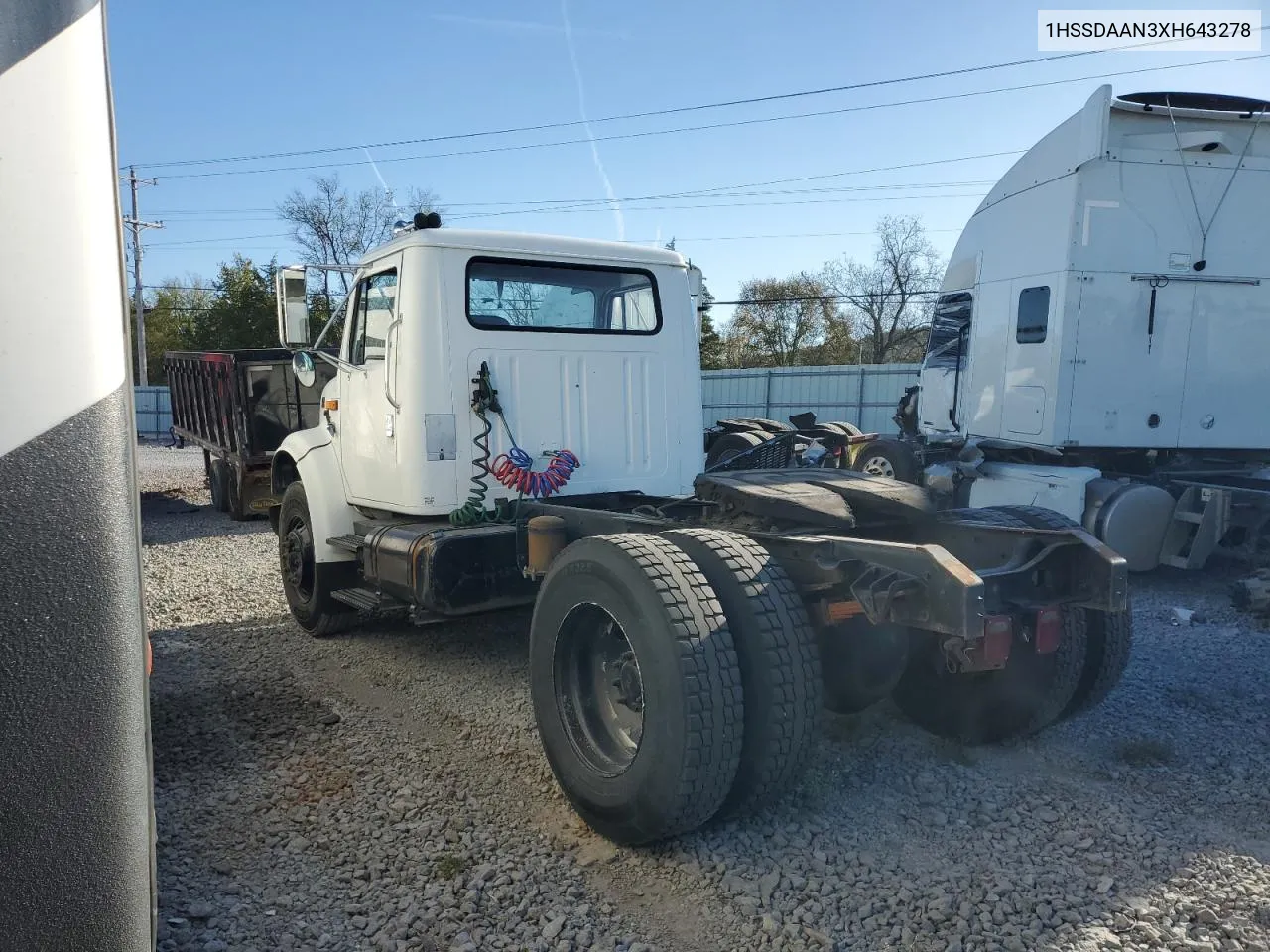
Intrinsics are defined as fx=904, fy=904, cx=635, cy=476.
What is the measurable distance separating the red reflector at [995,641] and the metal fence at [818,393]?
63.0ft

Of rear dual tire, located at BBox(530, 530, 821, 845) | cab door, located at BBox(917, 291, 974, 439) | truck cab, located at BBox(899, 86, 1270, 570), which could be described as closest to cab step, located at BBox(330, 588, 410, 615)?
rear dual tire, located at BBox(530, 530, 821, 845)

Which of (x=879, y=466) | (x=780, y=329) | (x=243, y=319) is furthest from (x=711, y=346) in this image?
(x=879, y=466)

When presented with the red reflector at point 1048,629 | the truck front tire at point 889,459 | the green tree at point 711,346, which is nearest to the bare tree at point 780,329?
the green tree at point 711,346

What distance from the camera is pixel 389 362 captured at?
5.30 metres

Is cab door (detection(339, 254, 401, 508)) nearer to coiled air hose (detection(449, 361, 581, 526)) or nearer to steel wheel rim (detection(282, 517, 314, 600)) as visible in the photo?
coiled air hose (detection(449, 361, 581, 526))

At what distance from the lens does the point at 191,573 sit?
869 centimetres

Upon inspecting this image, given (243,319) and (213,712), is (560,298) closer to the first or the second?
(213,712)

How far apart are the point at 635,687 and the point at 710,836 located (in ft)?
2.01

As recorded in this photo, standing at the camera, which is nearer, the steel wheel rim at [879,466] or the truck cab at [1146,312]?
the truck cab at [1146,312]

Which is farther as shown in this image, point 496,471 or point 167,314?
point 167,314

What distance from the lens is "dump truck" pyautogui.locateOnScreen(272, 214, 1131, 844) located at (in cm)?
307

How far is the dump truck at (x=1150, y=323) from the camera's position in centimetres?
765

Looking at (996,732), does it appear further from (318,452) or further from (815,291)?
(815,291)

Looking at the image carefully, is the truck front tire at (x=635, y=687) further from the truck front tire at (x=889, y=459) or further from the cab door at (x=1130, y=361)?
the truck front tire at (x=889, y=459)
